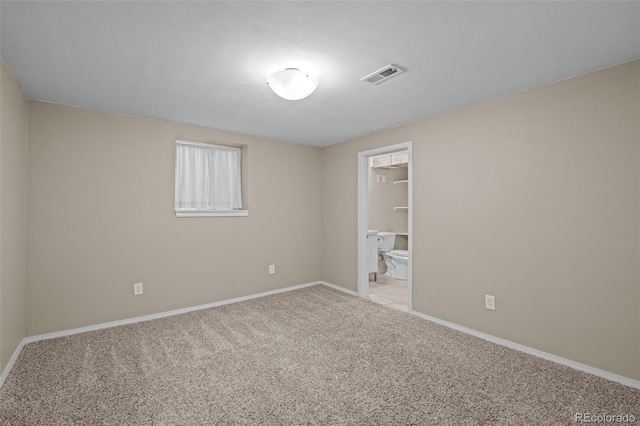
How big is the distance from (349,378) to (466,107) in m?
2.69

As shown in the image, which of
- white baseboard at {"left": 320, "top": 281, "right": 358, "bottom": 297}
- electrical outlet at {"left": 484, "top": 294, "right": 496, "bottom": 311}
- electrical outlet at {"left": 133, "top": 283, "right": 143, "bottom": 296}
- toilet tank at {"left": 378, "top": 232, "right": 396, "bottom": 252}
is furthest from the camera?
toilet tank at {"left": 378, "top": 232, "right": 396, "bottom": 252}

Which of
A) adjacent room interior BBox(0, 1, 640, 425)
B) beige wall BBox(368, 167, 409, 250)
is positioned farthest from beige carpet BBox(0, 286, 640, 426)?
beige wall BBox(368, 167, 409, 250)

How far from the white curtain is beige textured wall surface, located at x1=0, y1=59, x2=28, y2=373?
4.54 feet

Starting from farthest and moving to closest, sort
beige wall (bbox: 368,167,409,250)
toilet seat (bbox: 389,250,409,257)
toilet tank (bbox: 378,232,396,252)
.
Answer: beige wall (bbox: 368,167,409,250) < toilet tank (bbox: 378,232,396,252) < toilet seat (bbox: 389,250,409,257)

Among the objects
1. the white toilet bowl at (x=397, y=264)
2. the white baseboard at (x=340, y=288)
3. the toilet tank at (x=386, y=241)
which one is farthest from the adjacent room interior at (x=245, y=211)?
the toilet tank at (x=386, y=241)

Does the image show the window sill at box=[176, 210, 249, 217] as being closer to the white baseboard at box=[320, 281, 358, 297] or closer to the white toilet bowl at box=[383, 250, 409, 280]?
the white baseboard at box=[320, 281, 358, 297]

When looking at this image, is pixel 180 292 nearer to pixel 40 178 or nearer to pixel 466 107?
pixel 40 178

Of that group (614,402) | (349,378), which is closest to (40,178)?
(349,378)

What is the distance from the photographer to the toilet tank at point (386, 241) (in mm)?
5609

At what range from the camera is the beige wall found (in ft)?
19.2

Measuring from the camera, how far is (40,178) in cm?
276

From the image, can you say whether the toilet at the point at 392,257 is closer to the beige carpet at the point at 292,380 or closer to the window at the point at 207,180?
the beige carpet at the point at 292,380
